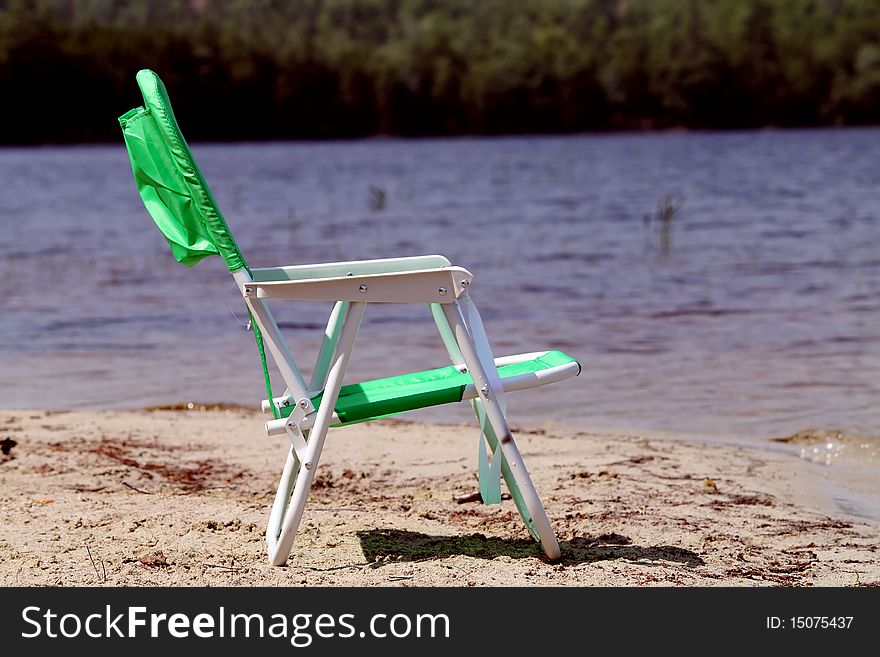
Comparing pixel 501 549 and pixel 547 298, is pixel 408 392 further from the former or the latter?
pixel 547 298

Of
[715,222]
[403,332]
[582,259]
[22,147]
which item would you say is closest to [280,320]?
[403,332]

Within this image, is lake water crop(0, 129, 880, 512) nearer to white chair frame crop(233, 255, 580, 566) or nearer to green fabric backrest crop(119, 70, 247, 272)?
white chair frame crop(233, 255, 580, 566)

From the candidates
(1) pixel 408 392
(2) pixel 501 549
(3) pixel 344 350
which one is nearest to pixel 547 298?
(2) pixel 501 549

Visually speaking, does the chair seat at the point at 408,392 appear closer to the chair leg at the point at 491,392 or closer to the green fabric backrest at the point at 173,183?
the chair leg at the point at 491,392

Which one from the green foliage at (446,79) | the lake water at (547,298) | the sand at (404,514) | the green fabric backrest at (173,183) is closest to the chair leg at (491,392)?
the sand at (404,514)

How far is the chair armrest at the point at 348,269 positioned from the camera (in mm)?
4008

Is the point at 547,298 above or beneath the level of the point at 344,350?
beneath

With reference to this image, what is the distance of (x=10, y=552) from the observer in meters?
4.14

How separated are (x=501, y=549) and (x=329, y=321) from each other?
105 cm

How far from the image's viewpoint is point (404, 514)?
4777 mm

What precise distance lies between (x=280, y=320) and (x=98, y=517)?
644cm

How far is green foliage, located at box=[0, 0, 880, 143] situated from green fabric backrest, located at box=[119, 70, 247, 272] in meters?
67.6

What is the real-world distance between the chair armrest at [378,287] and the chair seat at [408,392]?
307 millimetres

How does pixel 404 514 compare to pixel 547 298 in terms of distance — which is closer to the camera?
pixel 404 514
